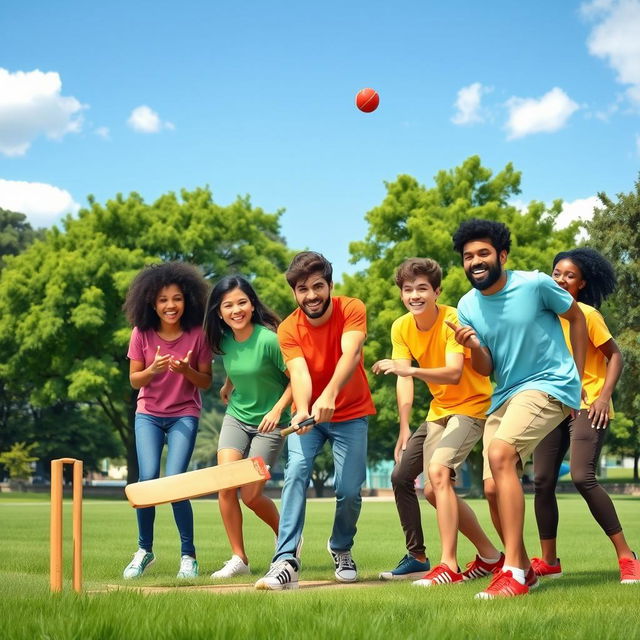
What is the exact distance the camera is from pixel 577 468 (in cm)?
718

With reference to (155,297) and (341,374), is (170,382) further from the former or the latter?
(341,374)

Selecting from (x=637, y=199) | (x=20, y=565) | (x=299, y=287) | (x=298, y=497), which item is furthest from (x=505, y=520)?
(x=637, y=199)

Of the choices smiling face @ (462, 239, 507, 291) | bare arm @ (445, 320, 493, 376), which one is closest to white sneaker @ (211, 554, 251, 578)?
bare arm @ (445, 320, 493, 376)

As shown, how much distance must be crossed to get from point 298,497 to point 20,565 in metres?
3.84

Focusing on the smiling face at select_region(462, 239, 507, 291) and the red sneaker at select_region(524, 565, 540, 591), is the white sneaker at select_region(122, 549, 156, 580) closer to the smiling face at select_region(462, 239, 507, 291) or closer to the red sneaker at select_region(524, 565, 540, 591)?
the red sneaker at select_region(524, 565, 540, 591)

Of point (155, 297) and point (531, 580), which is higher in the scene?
point (155, 297)

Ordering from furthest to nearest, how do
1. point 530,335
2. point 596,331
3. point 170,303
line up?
point 170,303
point 596,331
point 530,335

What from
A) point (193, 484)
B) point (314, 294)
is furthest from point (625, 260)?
point (193, 484)

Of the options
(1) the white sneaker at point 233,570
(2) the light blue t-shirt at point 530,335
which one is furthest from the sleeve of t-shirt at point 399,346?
(1) the white sneaker at point 233,570

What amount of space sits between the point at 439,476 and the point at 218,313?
2397 millimetres

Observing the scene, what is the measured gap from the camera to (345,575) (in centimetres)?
769

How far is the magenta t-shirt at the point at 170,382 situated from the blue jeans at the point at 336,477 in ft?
4.82

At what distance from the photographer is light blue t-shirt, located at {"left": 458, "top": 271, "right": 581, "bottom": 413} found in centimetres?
648

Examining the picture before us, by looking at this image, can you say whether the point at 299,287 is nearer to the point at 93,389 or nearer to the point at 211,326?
the point at 211,326
